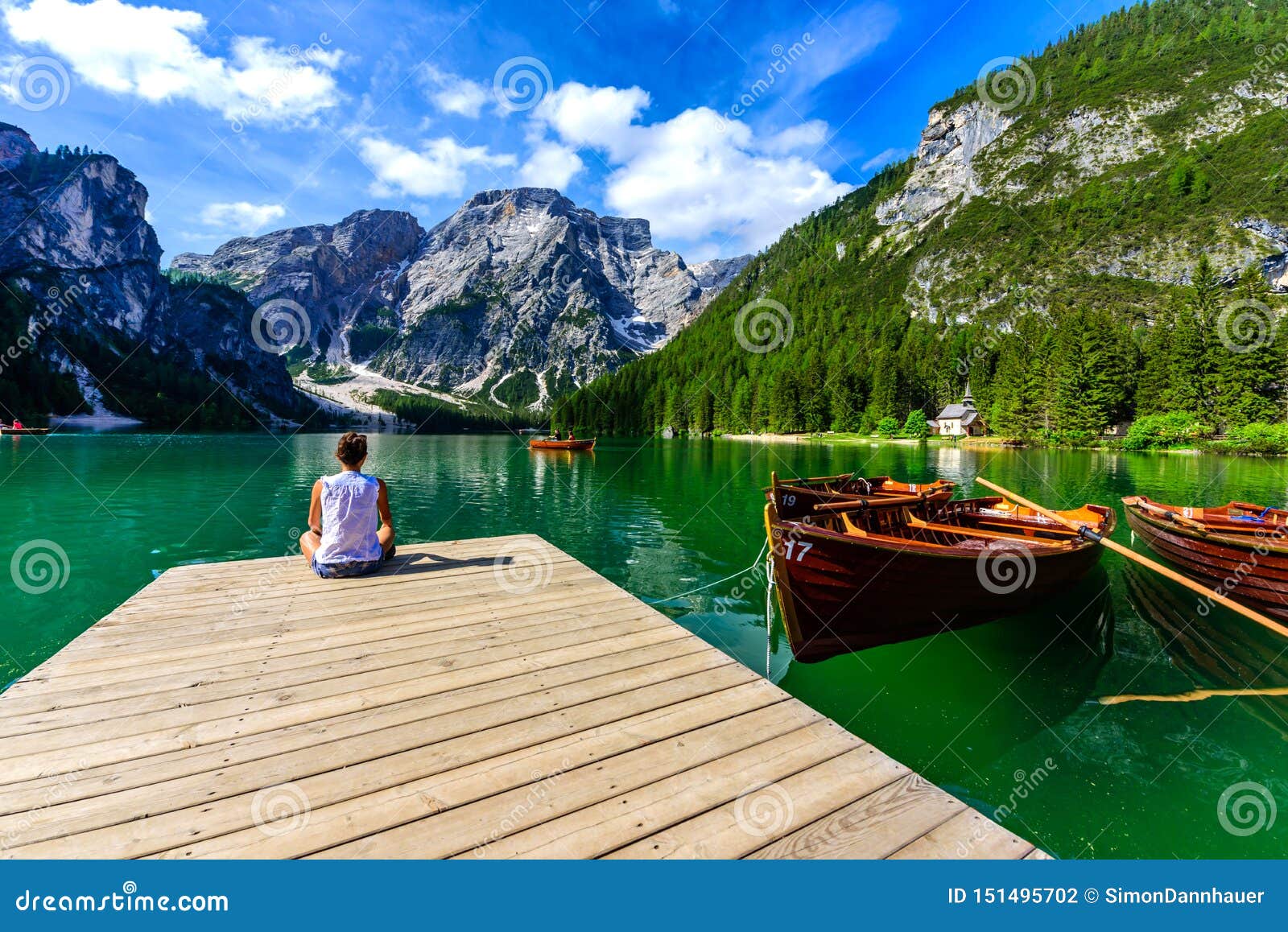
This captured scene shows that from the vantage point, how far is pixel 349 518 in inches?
281

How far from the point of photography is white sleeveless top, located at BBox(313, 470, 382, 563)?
6844mm

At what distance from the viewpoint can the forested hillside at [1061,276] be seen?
243 ft

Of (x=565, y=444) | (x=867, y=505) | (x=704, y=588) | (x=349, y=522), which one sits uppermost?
(x=349, y=522)

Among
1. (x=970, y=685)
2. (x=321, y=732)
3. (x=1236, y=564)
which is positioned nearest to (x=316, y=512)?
(x=321, y=732)

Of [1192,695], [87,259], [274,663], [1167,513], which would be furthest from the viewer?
[87,259]

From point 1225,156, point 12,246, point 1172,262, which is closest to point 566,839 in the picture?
point 1172,262

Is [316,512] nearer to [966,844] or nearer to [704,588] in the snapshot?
[966,844]

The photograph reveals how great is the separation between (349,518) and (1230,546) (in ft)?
51.0

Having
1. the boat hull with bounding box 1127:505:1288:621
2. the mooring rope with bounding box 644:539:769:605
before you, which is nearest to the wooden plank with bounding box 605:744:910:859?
the mooring rope with bounding box 644:539:769:605

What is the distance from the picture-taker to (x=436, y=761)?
11.0 ft

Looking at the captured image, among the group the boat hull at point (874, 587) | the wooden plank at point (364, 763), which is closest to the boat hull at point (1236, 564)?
the boat hull at point (874, 587)

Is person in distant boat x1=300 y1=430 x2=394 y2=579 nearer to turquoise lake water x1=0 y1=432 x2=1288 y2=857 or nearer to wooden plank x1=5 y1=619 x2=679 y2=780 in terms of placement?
wooden plank x1=5 y1=619 x2=679 y2=780
